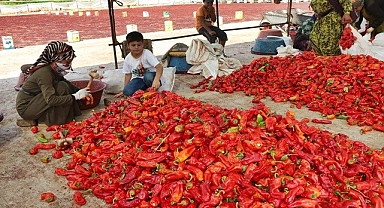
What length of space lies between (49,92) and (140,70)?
1534 millimetres

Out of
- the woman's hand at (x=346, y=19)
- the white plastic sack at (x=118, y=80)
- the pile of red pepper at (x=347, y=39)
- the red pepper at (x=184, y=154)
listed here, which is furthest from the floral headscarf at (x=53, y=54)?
the pile of red pepper at (x=347, y=39)

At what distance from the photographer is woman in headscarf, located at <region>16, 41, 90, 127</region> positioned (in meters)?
4.17

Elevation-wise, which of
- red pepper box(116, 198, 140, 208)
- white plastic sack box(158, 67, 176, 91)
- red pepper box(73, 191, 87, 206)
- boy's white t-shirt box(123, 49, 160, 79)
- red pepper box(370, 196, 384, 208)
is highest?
boy's white t-shirt box(123, 49, 160, 79)

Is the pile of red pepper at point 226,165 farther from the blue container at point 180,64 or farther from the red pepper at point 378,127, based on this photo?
the blue container at point 180,64

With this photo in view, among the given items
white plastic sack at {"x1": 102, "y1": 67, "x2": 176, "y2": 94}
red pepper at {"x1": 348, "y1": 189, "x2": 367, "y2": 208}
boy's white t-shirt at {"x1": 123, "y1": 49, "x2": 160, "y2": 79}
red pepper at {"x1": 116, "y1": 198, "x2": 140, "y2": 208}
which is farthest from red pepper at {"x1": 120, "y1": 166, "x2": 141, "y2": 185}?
white plastic sack at {"x1": 102, "y1": 67, "x2": 176, "y2": 94}

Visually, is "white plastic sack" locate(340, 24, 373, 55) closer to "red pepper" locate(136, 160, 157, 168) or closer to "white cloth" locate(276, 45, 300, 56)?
"white cloth" locate(276, 45, 300, 56)

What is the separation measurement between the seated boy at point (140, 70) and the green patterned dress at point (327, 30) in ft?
9.66

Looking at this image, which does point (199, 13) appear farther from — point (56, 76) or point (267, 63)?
point (56, 76)

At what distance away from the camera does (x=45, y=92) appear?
13.6 feet

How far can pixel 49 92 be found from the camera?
13.6 feet

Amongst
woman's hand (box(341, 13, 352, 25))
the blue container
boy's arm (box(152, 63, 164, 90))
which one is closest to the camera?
boy's arm (box(152, 63, 164, 90))

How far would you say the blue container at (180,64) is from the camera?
7.15m

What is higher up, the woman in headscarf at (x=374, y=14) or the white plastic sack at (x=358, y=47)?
the woman in headscarf at (x=374, y=14)

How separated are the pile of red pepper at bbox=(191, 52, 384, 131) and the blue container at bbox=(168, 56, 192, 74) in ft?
3.39
